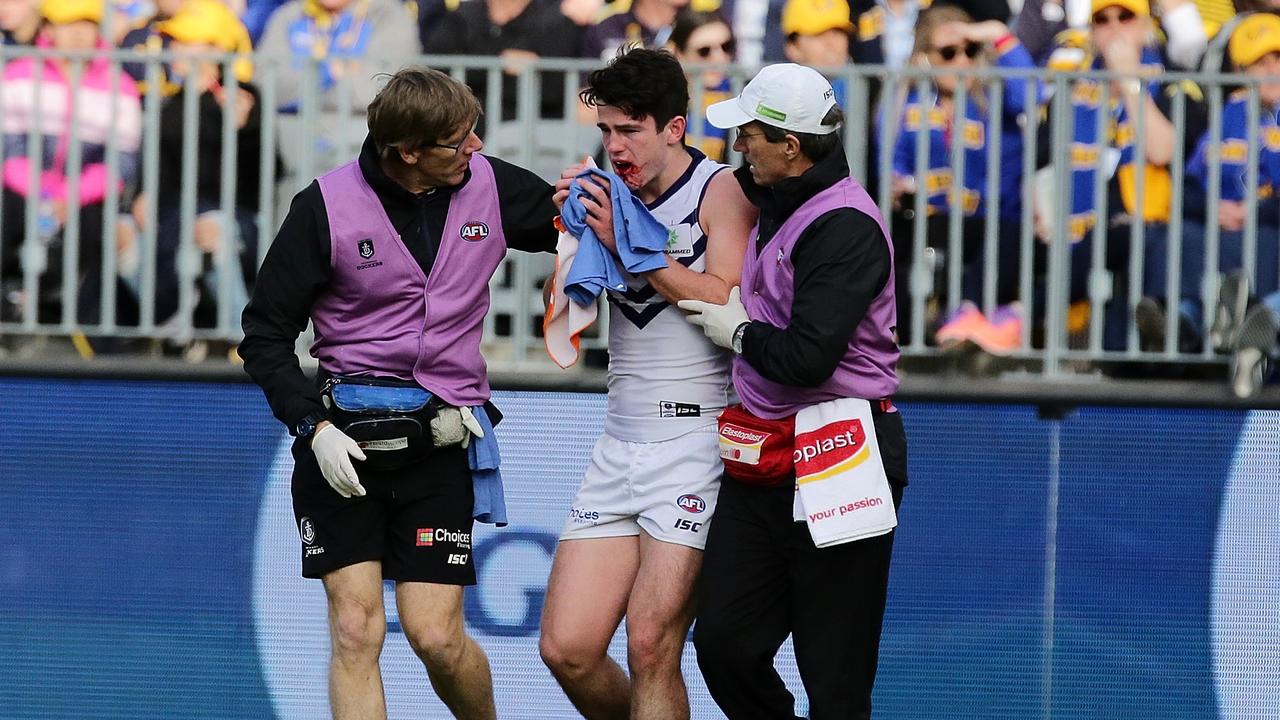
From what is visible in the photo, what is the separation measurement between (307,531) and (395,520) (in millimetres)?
256

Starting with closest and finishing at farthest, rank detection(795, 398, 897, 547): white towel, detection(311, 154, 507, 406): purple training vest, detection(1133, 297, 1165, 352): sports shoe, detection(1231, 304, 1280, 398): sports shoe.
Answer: detection(795, 398, 897, 547): white towel, detection(311, 154, 507, 406): purple training vest, detection(1231, 304, 1280, 398): sports shoe, detection(1133, 297, 1165, 352): sports shoe

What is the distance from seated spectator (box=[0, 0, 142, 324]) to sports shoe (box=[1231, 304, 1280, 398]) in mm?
4109

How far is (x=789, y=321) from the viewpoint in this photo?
4.95 metres

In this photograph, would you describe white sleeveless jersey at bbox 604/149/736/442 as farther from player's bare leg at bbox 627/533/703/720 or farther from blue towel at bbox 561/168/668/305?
player's bare leg at bbox 627/533/703/720

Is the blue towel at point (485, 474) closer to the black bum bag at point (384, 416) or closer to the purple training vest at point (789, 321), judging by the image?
the black bum bag at point (384, 416)

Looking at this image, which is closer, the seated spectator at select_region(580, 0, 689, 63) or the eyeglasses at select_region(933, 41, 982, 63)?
the eyeglasses at select_region(933, 41, 982, 63)

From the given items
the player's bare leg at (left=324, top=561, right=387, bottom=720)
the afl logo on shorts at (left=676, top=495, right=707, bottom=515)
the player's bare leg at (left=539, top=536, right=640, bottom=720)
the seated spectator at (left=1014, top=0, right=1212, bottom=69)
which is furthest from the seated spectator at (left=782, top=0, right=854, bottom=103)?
the player's bare leg at (left=324, top=561, right=387, bottom=720)

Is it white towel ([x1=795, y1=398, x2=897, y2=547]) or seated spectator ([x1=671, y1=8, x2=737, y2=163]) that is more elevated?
seated spectator ([x1=671, y1=8, x2=737, y2=163])

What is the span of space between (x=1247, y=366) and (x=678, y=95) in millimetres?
2577

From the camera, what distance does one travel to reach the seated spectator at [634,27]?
775 centimetres

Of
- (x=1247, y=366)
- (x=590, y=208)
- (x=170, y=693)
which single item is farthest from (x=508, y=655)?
(x=1247, y=366)

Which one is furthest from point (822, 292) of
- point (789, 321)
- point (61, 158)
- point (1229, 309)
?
point (61, 158)

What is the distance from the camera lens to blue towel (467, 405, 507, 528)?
527 centimetres

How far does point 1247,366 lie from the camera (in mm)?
6473
